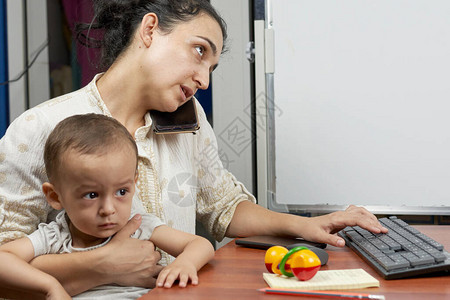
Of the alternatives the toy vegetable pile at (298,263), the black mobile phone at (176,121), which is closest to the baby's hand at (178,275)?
the toy vegetable pile at (298,263)

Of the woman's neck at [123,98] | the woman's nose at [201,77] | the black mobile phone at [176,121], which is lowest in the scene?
the black mobile phone at [176,121]

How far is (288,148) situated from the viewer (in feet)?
5.96

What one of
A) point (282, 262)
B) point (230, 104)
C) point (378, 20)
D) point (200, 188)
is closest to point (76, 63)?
point (230, 104)

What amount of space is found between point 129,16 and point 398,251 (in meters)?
0.88

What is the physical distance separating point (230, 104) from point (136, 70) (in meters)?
0.71

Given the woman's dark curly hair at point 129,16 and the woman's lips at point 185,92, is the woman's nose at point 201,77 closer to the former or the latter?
the woman's lips at point 185,92

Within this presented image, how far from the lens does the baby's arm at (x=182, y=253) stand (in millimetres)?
770

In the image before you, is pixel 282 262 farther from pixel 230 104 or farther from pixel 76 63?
pixel 76 63

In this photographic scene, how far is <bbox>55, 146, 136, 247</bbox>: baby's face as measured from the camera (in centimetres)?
90

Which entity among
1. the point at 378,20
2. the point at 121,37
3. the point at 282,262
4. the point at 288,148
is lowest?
the point at 282,262

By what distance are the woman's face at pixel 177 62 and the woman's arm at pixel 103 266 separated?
37 cm

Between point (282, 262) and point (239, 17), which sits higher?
point (239, 17)

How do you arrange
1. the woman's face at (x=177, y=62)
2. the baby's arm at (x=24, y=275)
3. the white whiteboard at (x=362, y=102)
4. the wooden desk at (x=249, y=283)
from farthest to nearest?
the white whiteboard at (x=362, y=102)
the woman's face at (x=177, y=62)
the baby's arm at (x=24, y=275)
the wooden desk at (x=249, y=283)

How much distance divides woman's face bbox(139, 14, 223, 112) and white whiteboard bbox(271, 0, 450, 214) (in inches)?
25.2
